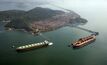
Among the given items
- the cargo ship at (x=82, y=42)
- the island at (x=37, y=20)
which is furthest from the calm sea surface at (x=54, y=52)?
the island at (x=37, y=20)

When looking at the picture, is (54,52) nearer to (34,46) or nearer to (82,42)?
(34,46)

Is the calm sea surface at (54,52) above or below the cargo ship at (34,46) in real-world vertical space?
below

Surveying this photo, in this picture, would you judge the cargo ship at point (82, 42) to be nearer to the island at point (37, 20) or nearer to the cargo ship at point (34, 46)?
the cargo ship at point (34, 46)

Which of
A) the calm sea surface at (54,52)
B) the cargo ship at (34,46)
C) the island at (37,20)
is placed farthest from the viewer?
the island at (37,20)

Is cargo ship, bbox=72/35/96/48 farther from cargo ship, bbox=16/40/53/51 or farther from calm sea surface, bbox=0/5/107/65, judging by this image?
cargo ship, bbox=16/40/53/51

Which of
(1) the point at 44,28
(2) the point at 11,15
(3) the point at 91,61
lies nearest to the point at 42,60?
(3) the point at 91,61

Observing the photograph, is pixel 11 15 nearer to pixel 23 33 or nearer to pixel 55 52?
pixel 23 33

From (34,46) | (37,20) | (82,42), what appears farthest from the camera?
(37,20)

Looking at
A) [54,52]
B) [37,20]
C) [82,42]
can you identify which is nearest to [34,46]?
[54,52]
